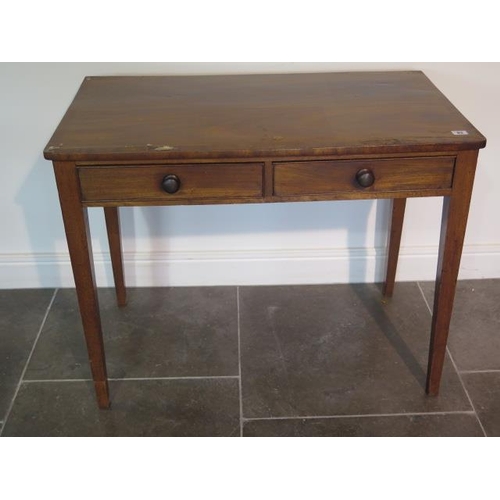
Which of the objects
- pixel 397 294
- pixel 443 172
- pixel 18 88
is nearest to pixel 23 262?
pixel 18 88

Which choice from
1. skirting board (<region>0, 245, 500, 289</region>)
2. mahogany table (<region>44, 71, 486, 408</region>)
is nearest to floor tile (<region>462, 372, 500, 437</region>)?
mahogany table (<region>44, 71, 486, 408</region>)

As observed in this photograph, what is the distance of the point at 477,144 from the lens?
1496 mm

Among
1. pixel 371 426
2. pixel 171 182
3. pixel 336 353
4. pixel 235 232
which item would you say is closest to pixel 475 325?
pixel 336 353

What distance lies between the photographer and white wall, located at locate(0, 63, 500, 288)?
2.06 m

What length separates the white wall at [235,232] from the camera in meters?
2.06

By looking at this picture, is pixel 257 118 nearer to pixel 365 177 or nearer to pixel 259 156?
pixel 259 156

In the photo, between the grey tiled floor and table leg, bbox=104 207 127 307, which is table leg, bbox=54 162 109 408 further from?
table leg, bbox=104 207 127 307

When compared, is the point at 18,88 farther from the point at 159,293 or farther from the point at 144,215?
the point at 159,293

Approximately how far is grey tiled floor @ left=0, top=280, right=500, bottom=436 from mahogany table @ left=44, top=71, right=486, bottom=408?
1.02 ft

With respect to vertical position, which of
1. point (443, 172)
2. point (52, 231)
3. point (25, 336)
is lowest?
point (25, 336)

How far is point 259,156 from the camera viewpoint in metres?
1.48

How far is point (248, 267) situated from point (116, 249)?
0.48 m

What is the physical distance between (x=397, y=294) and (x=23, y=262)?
1.35m
